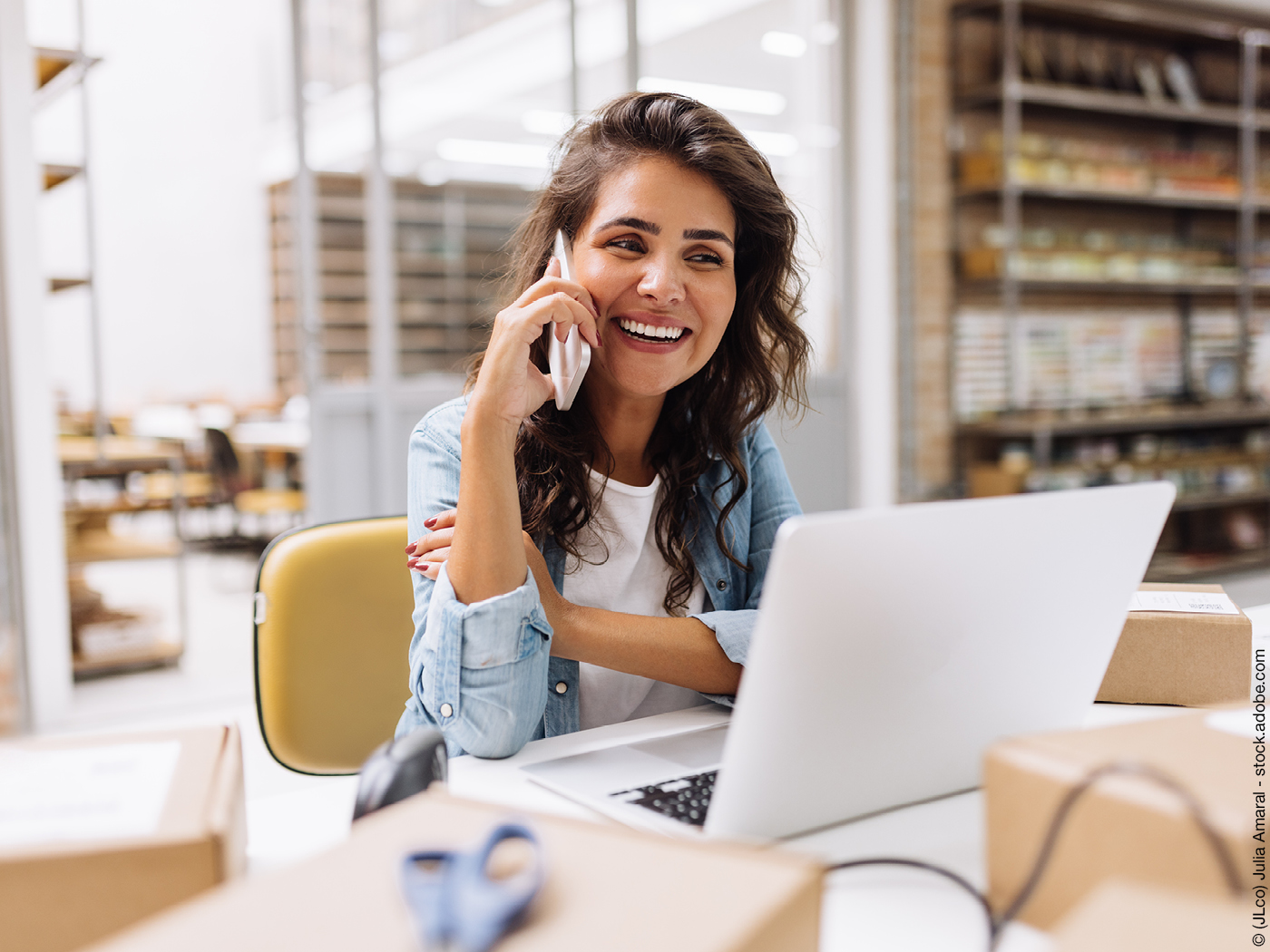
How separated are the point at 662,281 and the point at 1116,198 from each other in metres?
4.07

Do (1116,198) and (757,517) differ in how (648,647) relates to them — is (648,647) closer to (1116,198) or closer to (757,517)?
(757,517)

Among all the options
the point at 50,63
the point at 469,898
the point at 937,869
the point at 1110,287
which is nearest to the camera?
the point at 469,898

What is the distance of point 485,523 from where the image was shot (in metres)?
1.03

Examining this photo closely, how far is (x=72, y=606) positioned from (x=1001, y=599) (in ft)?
11.0

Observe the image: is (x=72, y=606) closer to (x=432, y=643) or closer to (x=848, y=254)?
(x=432, y=643)

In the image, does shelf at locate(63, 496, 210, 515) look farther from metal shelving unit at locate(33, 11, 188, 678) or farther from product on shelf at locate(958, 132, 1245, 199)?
product on shelf at locate(958, 132, 1245, 199)

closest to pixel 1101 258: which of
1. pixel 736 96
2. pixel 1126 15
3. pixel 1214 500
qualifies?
pixel 1126 15

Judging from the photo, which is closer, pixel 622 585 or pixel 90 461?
pixel 622 585

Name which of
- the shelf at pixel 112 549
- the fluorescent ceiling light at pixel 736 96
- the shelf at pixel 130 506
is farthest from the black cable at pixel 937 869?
the fluorescent ceiling light at pixel 736 96

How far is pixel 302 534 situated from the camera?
4.31 ft

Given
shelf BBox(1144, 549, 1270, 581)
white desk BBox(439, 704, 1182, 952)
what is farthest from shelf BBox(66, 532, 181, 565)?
shelf BBox(1144, 549, 1270, 581)

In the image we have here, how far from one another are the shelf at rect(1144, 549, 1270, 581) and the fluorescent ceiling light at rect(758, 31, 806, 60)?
2.69 metres

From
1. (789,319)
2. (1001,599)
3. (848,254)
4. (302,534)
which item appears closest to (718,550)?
(789,319)

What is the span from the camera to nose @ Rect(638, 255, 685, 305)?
3.94ft
